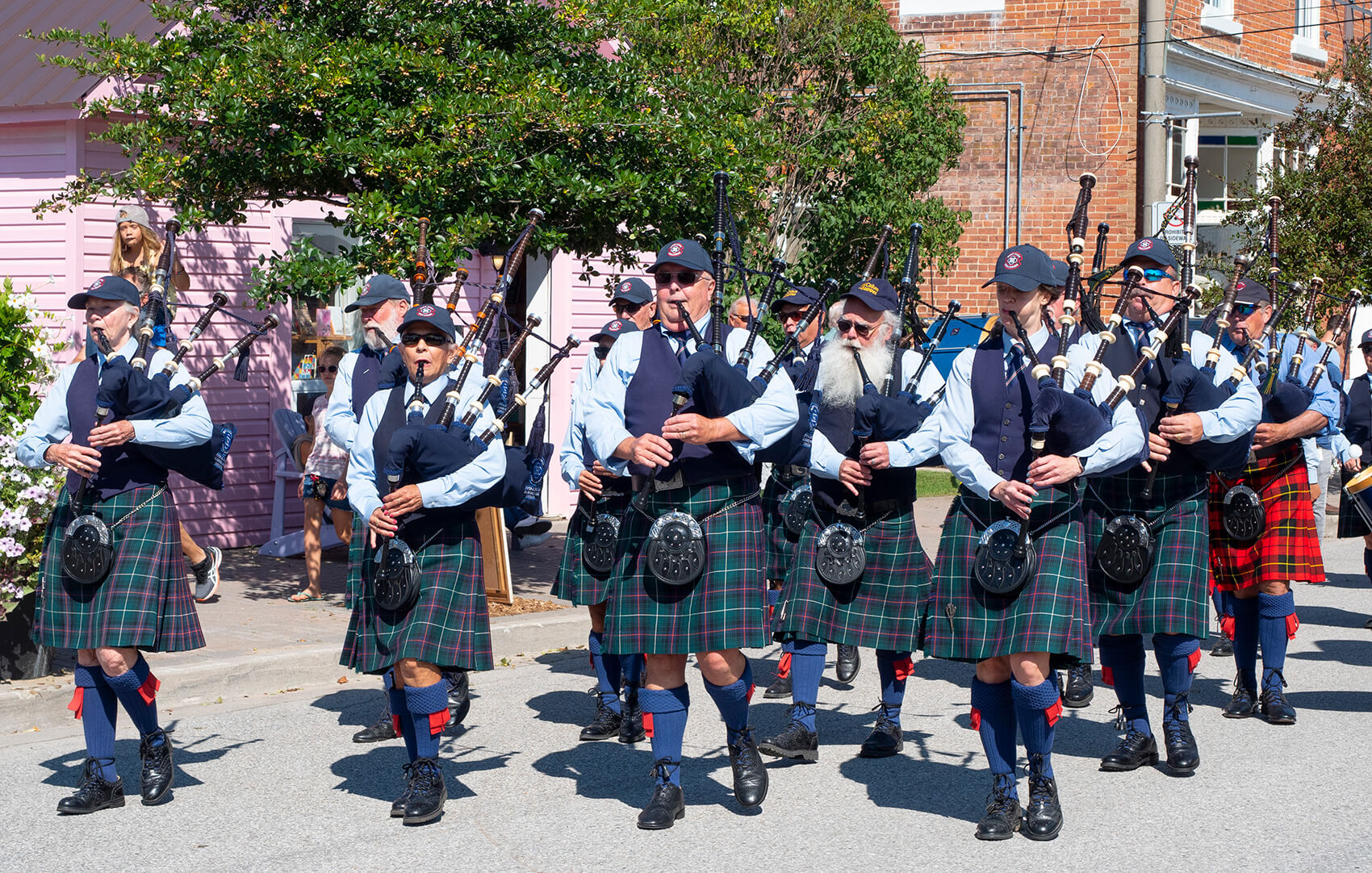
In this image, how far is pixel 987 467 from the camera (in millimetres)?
5133

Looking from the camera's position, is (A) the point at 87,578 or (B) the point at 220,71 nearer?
(A) the point at 87,578

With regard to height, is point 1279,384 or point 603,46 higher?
point 603,46

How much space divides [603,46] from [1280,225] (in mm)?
7789

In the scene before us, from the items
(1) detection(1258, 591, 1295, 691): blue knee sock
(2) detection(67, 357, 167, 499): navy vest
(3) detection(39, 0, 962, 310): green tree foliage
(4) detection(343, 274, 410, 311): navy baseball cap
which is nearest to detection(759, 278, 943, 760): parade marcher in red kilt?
(4) detection(343, 274, 410, 311): navy baseball cap

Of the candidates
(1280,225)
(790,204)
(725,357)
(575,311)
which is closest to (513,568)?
(575,311)

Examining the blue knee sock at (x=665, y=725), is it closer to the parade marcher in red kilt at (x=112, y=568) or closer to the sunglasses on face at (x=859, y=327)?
the sunglasses on face at (x=859, y=327)

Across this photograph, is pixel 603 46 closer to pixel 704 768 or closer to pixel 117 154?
pixel 117 154

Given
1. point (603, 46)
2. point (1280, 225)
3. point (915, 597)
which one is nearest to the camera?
point (915, 597)

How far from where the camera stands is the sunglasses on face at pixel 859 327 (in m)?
6.04

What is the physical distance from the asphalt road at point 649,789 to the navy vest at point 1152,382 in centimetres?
126

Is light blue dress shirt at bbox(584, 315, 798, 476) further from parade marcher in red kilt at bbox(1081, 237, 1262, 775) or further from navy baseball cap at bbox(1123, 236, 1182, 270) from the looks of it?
navy baseball cap at bbox(1123, 236, 1182, 270)

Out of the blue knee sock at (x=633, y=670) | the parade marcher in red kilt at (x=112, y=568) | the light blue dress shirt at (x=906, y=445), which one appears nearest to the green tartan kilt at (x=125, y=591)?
the parade marcher in red kilt at (x=112, y=568)

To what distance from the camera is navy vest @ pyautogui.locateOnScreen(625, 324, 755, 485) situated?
528cm

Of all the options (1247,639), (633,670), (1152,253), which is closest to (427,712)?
(633,670)
